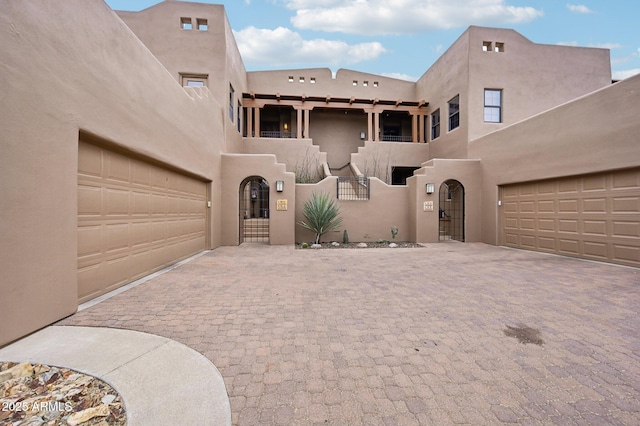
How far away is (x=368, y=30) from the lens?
106 ft

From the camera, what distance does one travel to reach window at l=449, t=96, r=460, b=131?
11.9 meters

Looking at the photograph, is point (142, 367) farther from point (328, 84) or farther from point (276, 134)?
point (328, 84)

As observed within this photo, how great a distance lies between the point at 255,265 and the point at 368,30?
35.8m

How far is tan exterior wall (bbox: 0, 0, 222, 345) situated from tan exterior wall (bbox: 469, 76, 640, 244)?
9.86 meters

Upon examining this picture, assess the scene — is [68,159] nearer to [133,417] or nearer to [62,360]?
[62,360]

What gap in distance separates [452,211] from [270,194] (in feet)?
26.1

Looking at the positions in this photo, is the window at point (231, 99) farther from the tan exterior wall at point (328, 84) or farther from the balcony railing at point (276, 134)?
the balcony railing at point (276, 134)

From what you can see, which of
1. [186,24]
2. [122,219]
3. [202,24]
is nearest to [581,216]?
[122,219]

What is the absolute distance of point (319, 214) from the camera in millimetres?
9375

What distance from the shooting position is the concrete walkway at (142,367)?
1660mm

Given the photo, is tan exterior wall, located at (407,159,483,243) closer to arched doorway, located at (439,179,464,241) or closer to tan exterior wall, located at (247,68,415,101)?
arched doorway, located at (439,179,464,241)

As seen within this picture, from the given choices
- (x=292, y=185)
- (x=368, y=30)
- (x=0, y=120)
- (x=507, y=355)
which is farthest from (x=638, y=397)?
(x=368, y=30)

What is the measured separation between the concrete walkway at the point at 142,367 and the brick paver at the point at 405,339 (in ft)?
0.46

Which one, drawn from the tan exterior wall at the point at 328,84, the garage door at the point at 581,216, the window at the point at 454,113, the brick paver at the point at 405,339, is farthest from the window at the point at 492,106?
the brick paver at the point at 405,339
